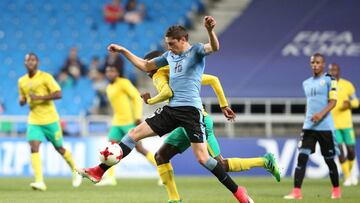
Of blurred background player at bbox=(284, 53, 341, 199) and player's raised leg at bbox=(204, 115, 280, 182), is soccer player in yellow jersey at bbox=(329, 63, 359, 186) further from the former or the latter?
player's raised leg at bbox=(204, 115, 280, 182)

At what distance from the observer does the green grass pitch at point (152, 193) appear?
39.7 ft

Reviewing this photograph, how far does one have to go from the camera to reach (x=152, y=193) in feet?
45.5

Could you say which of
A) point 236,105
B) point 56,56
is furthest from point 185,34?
point 56,56

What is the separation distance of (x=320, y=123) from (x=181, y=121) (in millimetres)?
3689

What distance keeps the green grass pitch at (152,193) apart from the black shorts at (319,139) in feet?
2.41

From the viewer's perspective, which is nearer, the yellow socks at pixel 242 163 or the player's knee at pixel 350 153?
the yellow socks at pixel 242 163

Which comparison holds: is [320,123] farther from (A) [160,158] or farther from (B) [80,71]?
(B) [80,71]

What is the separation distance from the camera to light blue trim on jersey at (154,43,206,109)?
988 centimetres

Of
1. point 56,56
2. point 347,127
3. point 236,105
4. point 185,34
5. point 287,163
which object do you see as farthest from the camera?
point 56,56

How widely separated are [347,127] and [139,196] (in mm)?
6528

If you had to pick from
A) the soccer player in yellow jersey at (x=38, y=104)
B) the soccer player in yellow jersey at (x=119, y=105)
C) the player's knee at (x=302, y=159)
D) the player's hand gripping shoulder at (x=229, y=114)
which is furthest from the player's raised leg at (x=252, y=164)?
the soccer player in yellow jersey at (x=119, y=105)

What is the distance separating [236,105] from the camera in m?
22.8

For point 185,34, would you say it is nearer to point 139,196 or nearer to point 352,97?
point 139,196

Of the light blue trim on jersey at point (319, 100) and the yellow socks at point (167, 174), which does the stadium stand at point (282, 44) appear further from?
the yellow socks at point (167, 174)
